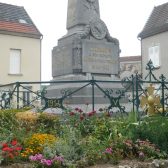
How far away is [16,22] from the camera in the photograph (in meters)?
29.2

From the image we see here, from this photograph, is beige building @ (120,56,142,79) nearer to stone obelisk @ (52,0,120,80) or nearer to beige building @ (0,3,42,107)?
beige building @ (0,3,42,107)

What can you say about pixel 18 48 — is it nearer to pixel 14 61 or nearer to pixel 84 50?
pixel 14 61

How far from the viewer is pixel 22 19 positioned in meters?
30.4

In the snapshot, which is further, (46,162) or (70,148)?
(70,148)

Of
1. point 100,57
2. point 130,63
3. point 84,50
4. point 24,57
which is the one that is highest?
point 130,63

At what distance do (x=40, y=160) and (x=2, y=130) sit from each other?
204 centimetres

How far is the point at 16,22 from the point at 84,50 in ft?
61.5

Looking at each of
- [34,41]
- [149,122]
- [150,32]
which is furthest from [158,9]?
[149,122]

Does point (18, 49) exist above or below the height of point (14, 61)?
above

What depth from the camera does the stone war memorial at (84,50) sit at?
1149 centimetres

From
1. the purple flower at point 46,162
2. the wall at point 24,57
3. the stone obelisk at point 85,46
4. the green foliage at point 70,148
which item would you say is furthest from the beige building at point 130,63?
the purple flower at point 46,162

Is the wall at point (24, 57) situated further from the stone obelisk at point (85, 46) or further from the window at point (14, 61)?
the stone obelisk at point (85, 46)

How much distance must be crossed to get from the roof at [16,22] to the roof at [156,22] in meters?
8.15

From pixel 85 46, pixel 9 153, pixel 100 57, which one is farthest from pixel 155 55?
pixel 9 153
